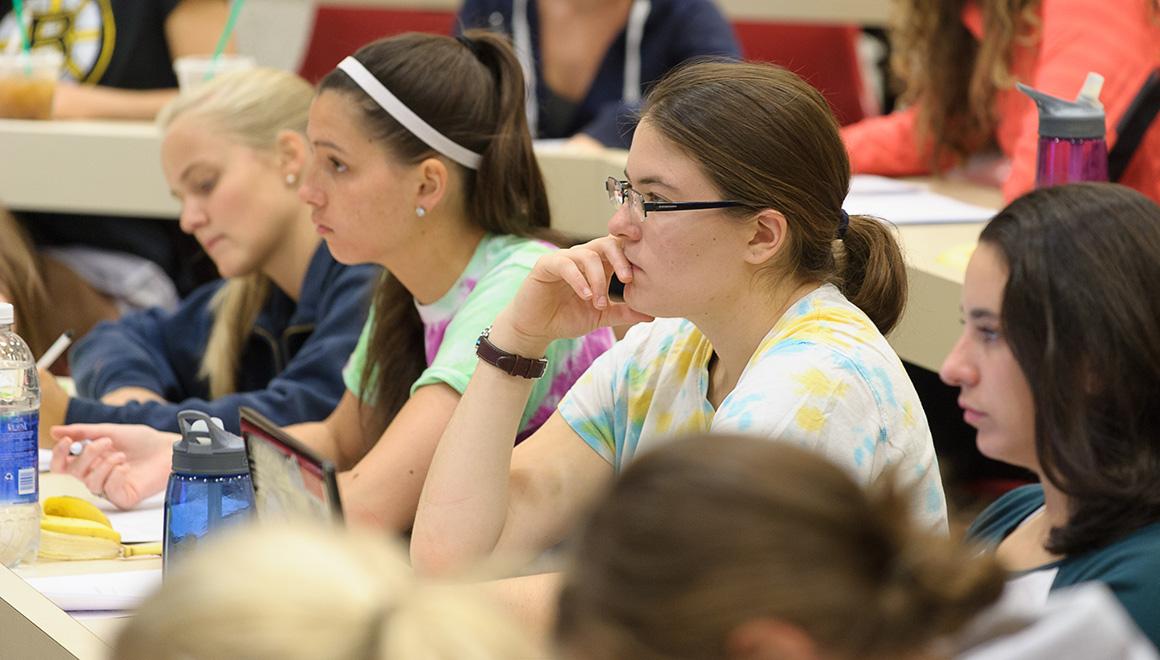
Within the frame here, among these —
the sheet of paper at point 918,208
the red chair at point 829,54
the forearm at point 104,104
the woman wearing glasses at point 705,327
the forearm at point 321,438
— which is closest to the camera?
the woman wearing glasses at point 705,327

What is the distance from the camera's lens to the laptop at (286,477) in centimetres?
105

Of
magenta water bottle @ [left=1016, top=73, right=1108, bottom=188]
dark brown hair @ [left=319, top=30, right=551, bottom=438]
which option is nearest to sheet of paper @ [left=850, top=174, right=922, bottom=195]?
magenta water bottle @ [left=1016, top=73, right=1108, bottom=188]

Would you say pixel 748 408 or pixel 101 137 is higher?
pixel 748 408

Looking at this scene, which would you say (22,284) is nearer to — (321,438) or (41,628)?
(321,438)

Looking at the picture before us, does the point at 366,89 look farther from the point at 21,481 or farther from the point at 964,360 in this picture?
the point at 964,360

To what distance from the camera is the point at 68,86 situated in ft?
10.9

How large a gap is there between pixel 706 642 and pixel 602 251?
2.89ft

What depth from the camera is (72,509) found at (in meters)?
1.73

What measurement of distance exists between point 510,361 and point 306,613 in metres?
0.91

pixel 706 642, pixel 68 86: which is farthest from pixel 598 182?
pixel 706 642

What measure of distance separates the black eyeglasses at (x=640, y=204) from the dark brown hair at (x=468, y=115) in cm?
45

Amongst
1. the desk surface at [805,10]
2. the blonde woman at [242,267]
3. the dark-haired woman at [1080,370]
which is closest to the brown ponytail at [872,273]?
the dark-haired woman at [1080,370]

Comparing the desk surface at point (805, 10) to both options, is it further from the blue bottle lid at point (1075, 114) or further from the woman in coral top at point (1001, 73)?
the blue bottle lid at point (1075, 114)

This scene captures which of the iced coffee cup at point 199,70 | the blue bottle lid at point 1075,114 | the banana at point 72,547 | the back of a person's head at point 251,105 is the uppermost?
the blue bottle lid at point 1075,114
